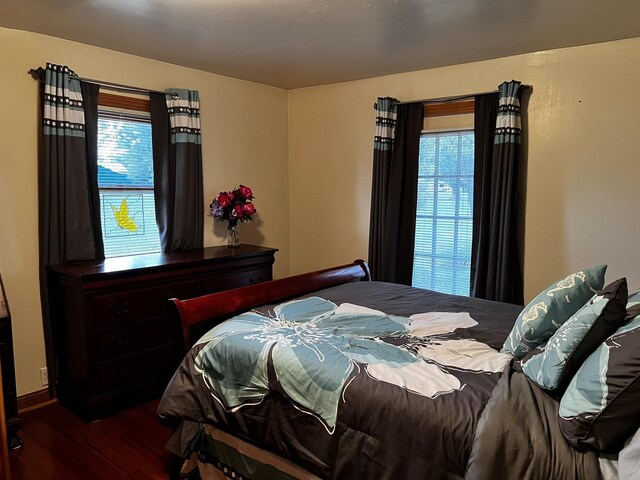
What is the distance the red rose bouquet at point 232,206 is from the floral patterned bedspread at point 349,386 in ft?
4.92

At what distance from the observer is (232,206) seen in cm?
380

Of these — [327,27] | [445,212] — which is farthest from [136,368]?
[445,212]

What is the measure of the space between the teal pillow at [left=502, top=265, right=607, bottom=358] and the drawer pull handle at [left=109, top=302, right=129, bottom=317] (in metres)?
2.25

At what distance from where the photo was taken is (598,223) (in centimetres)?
313

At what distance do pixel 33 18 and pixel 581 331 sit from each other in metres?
3.15

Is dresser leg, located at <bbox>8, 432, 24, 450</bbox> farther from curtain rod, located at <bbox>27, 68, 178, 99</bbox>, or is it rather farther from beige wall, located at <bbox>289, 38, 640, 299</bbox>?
beige wall, located at <bbox>289, 38, 640, 299</bbox>

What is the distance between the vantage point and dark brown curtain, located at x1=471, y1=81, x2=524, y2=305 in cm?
327

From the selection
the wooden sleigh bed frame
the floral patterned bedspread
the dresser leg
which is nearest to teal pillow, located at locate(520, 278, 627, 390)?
the floral patterned bedspread

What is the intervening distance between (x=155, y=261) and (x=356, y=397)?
79.4 inches

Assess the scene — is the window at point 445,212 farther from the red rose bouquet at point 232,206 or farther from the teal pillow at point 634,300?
the teal pillow at point 634,300

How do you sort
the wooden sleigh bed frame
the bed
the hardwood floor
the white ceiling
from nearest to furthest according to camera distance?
1. the bed
2. the wooden sleigh bed frame
3. the hardwood floor
4. the white ceiling

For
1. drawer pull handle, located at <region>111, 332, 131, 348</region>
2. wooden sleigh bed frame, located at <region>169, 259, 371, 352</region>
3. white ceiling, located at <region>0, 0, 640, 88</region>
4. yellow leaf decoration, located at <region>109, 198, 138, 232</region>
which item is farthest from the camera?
yellow leaf decoration, located at <region>109, 198, 138, 232</region>

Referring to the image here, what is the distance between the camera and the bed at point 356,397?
1.39 metres

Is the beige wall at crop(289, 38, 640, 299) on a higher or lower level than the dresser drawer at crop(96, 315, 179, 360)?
higher
